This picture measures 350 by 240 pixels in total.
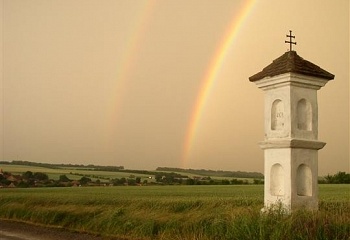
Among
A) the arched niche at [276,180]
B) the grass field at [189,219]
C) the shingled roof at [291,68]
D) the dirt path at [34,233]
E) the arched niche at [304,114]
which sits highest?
the shingled roof at [291,68]

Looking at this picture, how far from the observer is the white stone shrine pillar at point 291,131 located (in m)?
10.6

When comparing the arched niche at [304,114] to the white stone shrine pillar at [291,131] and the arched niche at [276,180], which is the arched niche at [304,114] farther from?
the arched niche at [276,180]

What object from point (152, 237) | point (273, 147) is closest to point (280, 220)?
point (273, 147)

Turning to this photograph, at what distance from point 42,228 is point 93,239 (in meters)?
4.58

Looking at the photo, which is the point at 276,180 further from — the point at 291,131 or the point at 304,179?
Answer: the point at 291,131

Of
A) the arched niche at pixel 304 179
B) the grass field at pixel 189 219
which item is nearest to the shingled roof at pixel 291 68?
the arched niche at pixel 304 179

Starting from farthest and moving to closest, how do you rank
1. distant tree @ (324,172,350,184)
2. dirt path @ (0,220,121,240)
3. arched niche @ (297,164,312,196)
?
1. distant tree @ (324,172,350,184)
2. dirt path @ (0,220,121,240)
3. arched niche @ (297,164,312,196)

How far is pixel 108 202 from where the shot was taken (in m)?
22.5

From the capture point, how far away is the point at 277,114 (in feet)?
A: 36.9

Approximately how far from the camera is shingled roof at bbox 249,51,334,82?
10617 millimetres

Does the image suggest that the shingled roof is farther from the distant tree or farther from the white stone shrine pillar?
the distant tree

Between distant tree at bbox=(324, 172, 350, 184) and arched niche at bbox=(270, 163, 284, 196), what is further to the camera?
distant tree at bbox=(324, 172, 350, 184)

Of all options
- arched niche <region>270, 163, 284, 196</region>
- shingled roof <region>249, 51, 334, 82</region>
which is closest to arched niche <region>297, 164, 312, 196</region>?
arched niche <region>270, 163, 284, 196</region>

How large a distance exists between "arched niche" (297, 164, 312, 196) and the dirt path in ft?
21.3
